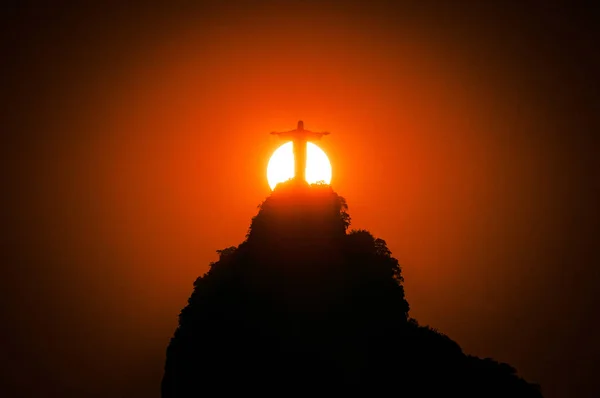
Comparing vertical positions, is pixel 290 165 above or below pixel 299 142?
below

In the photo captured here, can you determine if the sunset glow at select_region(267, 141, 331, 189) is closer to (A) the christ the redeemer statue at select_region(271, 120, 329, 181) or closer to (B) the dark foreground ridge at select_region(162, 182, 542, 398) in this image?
(A) the christ the redeemer statue at select_region(271, 120, 329, 181)

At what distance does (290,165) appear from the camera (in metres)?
28.4

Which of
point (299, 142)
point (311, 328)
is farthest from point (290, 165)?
point (311, 328)

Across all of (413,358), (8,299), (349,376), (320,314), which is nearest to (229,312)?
(320,314)

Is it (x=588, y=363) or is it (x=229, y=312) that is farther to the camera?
(x=588, y=363)

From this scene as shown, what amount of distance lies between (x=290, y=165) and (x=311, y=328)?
9.49m

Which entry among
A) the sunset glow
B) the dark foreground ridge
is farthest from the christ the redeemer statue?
the dark foreground ridge

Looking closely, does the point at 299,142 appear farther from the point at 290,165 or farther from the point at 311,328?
the point at 311,328

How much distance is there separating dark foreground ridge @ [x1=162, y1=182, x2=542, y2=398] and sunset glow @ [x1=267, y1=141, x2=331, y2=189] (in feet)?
11.0

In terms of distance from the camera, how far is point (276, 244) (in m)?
23.6

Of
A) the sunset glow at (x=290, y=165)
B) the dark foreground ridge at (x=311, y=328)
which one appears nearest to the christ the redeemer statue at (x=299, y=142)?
the sunset glow at (x=290, y=165)

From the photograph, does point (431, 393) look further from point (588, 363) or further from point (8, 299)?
point (8, 299)

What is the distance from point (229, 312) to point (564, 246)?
116757 mm

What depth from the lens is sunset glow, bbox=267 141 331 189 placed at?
92.1ft
